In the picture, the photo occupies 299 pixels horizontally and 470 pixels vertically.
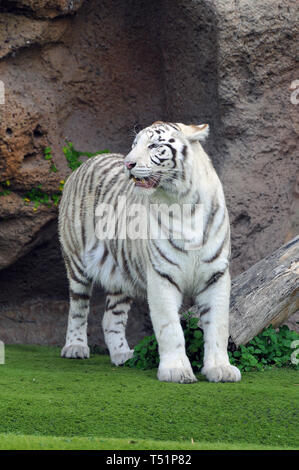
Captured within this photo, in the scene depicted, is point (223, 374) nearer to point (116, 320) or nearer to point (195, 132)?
point (195, 132)

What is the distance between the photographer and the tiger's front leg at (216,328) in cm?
390

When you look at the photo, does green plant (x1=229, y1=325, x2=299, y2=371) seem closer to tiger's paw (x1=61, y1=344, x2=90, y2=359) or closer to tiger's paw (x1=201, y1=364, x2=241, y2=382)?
tiger's paw (x1=201, y1=364, x2=241, y2=382)

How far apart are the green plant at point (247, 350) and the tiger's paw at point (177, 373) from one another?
14.9 inches

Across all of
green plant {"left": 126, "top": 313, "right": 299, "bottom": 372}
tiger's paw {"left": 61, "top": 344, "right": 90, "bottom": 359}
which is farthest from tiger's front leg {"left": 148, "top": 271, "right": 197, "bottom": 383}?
tiger's paw {"left": 61, "top": 344, "right": 90, "bottom": 359}

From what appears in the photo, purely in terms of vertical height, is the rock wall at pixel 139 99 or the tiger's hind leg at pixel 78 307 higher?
the rock wall at pixel 139 99

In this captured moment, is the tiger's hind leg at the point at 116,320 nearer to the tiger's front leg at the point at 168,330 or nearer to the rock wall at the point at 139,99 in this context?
the rock wall at the point at 139,99

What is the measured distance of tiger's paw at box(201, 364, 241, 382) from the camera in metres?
3.88

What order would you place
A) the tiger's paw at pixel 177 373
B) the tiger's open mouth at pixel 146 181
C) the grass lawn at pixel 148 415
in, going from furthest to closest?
the tiger's open mouth at pixel 146 181
the tiger's paw at pixel 177 373
the grass lawn at pixel 148 415

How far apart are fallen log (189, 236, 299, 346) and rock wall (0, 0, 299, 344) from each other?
1.14 meters

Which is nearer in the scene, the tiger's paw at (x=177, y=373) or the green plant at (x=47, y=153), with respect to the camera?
the tiger's paw at (x=177, y=373)

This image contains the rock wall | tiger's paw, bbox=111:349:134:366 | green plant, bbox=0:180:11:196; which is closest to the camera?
tiger's paw, bbox=111:349:134:366

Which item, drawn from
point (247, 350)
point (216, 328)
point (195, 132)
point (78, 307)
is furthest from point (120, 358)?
point (195, 132)

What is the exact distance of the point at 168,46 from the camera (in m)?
5.96

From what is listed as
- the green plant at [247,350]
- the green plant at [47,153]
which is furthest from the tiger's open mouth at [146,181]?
the green plant at [47,153]
